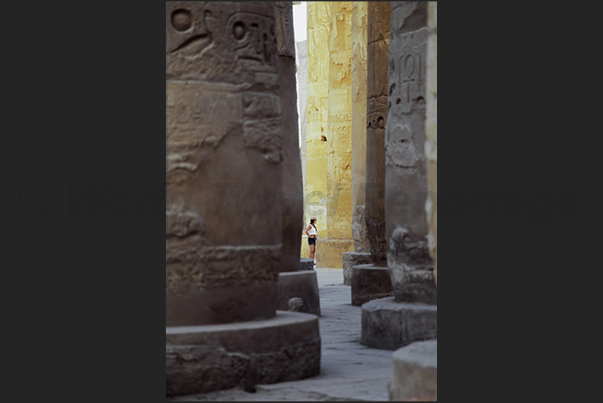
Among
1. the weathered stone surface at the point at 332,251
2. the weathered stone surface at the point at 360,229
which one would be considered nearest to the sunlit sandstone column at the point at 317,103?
the weathered stone surface at the point at 332,251

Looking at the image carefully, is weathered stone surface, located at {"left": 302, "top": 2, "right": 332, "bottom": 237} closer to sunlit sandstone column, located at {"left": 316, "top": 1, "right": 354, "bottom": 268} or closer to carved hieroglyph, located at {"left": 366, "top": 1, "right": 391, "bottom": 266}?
sunlit sandstone column, located at {"left": 316, "top": 1, "right": 354, "bottom": 268}

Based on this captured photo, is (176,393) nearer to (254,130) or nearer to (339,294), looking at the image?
(254,130)

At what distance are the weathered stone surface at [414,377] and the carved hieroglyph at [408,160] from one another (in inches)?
74.1

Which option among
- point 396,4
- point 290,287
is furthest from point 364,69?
point 396,4

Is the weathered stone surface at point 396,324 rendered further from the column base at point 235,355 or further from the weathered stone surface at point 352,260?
the weathered stone surface at point 352,260

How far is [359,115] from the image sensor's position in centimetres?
1318

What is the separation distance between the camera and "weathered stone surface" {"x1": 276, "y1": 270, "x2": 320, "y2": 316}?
26.4ft

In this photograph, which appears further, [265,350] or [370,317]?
[370,317]

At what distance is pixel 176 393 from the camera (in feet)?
15.6

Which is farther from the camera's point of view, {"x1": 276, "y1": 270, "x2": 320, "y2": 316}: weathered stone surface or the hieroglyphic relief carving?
{"x1": 276, "y1": 270, "x2": 320, "y2": 316}: weathered stone surface

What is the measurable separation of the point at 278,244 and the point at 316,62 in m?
14.9

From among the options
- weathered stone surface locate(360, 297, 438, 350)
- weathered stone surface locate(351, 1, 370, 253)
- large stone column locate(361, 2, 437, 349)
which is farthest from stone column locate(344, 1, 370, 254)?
large stone column locate(361, 2, 437, 349)

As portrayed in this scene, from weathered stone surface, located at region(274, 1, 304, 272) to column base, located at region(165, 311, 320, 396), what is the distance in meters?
3.05

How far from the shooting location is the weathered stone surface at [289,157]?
27.1ft
